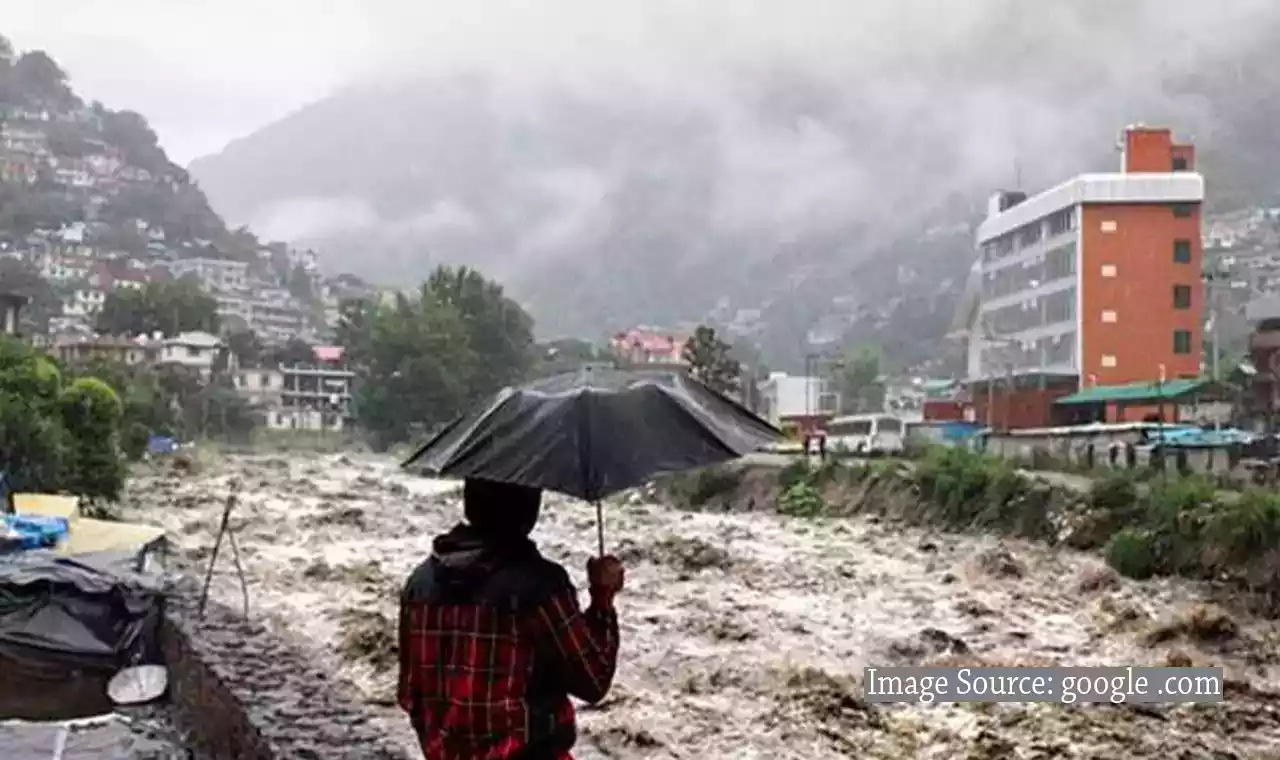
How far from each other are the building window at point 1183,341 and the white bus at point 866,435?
933cm

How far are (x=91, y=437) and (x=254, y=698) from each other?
659 inches

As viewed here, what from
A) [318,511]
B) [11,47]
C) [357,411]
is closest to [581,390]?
[318,511]

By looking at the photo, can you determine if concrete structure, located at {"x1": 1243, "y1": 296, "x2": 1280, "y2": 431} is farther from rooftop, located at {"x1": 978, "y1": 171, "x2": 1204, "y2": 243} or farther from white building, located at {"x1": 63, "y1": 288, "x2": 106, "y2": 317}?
white building, located at {"x1": 63, "y1": 288, "x2": 106, "y2": 317}

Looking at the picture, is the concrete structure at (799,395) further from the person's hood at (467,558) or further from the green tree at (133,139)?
the green tree at (133,139)

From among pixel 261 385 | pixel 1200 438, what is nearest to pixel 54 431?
pixel 1200 438

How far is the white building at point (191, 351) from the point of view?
6009cm

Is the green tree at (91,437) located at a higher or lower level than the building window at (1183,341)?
lower

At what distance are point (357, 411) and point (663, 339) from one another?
23125mm

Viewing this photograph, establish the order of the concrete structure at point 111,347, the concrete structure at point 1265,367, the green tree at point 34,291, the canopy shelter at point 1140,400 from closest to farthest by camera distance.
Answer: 1. the concrete structure at point 1265,367
2. the canopy shelter at point 1140,400
3. the concrete structure at point 111,347
4. the green tree at point 34,291

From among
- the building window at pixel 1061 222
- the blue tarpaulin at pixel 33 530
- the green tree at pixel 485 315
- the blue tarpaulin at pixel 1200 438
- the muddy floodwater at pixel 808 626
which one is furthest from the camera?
the green tree at pixel 485 315

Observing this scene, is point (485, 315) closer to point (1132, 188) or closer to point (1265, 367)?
point (1132, 188)

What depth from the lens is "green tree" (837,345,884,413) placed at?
65312 mm

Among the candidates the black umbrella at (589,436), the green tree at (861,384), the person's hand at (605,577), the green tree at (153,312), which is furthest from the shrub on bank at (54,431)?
the green tree at (861,384)

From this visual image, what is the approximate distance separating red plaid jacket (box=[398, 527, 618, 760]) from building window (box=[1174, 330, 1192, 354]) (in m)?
44.2
